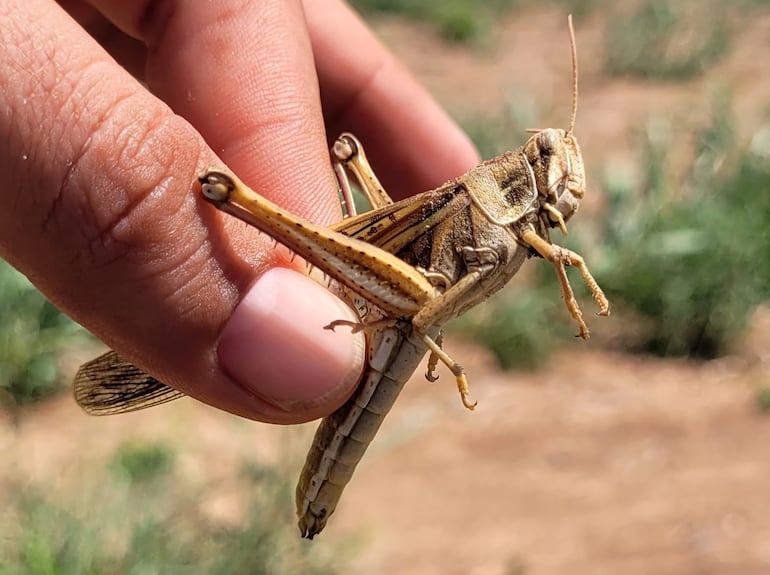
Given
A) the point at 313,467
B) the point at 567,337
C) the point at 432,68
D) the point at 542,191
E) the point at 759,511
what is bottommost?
the point at 432,68

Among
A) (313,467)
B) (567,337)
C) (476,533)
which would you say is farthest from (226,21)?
(567,337)

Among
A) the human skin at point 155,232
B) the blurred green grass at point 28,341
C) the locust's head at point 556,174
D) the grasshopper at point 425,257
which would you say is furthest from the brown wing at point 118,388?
the blurred green grass at point 28,341

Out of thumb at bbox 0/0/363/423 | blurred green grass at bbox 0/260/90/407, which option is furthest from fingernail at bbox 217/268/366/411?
blurred green grass at bbox 0/260/90/407

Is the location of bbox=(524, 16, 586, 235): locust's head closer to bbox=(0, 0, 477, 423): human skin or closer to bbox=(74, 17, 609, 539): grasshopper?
bbox=(74, 17, 609, 539): grasshopper

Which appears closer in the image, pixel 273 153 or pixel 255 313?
pixel 255 313

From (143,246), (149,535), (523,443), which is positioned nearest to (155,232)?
(143,246)

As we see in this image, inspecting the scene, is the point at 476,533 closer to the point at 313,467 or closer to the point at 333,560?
the point at 333,560

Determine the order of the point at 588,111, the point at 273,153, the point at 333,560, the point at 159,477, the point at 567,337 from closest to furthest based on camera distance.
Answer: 1. the point at 273,153
2. the point at 333,560
3. the point at 159,477
4. the point at 567,337
5. the point at 588,111

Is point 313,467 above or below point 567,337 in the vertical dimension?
above
